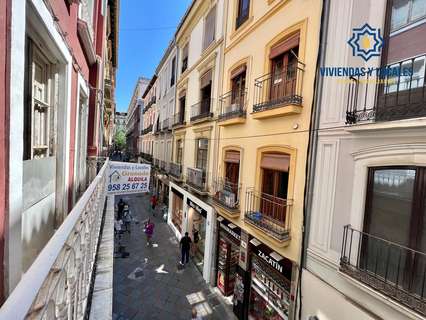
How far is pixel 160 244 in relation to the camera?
46.5ft

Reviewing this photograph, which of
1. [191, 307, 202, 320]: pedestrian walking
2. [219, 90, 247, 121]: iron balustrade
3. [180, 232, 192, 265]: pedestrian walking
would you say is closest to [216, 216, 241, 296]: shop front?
[191, 307, 202, 320]: pedestrian walking

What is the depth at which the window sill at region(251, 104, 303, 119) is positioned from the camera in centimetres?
561

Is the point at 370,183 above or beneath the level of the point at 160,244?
above

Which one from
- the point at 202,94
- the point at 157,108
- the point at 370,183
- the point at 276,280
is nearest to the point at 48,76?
the point at 370,183

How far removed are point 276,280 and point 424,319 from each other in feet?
12.1

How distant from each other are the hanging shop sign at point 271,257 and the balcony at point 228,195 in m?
1.29

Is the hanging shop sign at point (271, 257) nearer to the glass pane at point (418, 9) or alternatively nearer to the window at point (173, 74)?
the glass pane at point (418, 9)

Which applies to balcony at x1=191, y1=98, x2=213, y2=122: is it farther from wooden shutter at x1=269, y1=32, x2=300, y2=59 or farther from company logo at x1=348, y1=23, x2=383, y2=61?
company logo at x1=348, y1=23, x2=383, y2=61

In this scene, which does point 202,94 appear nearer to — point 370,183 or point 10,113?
point 370,183

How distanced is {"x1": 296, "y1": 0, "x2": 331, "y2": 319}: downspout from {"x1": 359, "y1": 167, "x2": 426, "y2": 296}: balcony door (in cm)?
123

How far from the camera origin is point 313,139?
529 centimetres

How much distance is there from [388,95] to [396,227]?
2296 millimetres

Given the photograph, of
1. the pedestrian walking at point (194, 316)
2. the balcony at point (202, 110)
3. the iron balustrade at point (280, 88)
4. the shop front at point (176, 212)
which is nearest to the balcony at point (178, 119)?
the balcony at point (202, 110)

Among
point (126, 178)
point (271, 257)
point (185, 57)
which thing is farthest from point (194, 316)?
point (185, 57)
